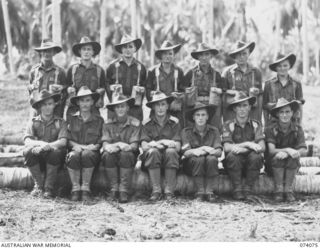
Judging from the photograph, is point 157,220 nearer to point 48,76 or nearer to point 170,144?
point 170,144

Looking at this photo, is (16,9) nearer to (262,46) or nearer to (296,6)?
(296,6)

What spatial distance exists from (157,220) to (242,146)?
5.81 feet

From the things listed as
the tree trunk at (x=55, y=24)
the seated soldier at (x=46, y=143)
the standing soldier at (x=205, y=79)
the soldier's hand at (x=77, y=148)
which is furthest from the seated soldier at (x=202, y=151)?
the tree trunk at (x=55, y=24)

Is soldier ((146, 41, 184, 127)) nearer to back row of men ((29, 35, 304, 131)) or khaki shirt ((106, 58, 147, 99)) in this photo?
back row of men ((29, 35, 304, 131))

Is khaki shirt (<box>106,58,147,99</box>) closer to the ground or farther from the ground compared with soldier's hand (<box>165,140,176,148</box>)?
farther from the ground

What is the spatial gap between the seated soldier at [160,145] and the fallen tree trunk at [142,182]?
0.24m

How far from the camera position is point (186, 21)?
155 ft

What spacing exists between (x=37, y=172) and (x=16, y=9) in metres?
32.5

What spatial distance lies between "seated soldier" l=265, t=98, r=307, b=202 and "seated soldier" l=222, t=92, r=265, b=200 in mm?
222

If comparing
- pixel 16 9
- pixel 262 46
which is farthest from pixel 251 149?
pixel 262 46

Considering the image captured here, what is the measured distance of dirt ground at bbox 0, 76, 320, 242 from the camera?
5336 millimetres

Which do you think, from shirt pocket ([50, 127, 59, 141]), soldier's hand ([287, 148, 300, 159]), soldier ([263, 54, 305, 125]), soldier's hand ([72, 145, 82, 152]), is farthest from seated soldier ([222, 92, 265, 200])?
shirt pocket ([50, 127, 59, 141])

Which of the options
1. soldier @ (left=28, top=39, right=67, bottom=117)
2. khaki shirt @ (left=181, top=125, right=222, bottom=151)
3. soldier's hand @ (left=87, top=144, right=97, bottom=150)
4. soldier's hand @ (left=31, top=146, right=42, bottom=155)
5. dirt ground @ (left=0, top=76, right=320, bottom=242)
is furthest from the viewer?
soldier @ (left=28, top=39, right=67, bottom=117)

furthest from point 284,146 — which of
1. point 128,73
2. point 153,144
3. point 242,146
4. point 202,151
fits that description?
point 128,73
